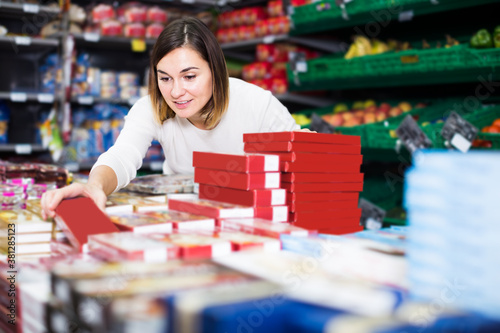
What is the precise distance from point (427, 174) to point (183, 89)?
1311 millimetres

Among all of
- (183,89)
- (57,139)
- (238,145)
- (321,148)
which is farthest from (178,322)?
(57,139)

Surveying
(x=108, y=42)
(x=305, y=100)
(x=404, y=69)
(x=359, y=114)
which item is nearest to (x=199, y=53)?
(x=404, y=69)

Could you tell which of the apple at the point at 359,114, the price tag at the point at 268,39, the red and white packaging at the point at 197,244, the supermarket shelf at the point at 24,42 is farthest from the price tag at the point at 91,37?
the red and white packaging at the point at 197,244

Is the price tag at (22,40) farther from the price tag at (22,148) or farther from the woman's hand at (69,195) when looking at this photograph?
the woman's hand at (69,195)

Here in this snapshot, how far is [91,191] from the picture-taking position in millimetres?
1537

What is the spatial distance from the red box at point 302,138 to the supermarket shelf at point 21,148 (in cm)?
336

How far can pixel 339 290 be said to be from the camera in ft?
2.49

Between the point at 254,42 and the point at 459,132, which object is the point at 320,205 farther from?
the point at 254,42

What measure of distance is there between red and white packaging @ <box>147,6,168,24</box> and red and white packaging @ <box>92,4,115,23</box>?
0.38m

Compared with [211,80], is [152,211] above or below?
below

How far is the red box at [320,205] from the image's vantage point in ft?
5.16

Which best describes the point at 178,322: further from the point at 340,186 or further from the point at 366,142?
the point at 366,142

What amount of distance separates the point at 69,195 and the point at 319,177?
76cm

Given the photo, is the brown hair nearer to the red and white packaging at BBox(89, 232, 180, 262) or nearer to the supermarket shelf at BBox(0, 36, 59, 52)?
the red and white packaging at BBox(89, 232, 180, 262)
